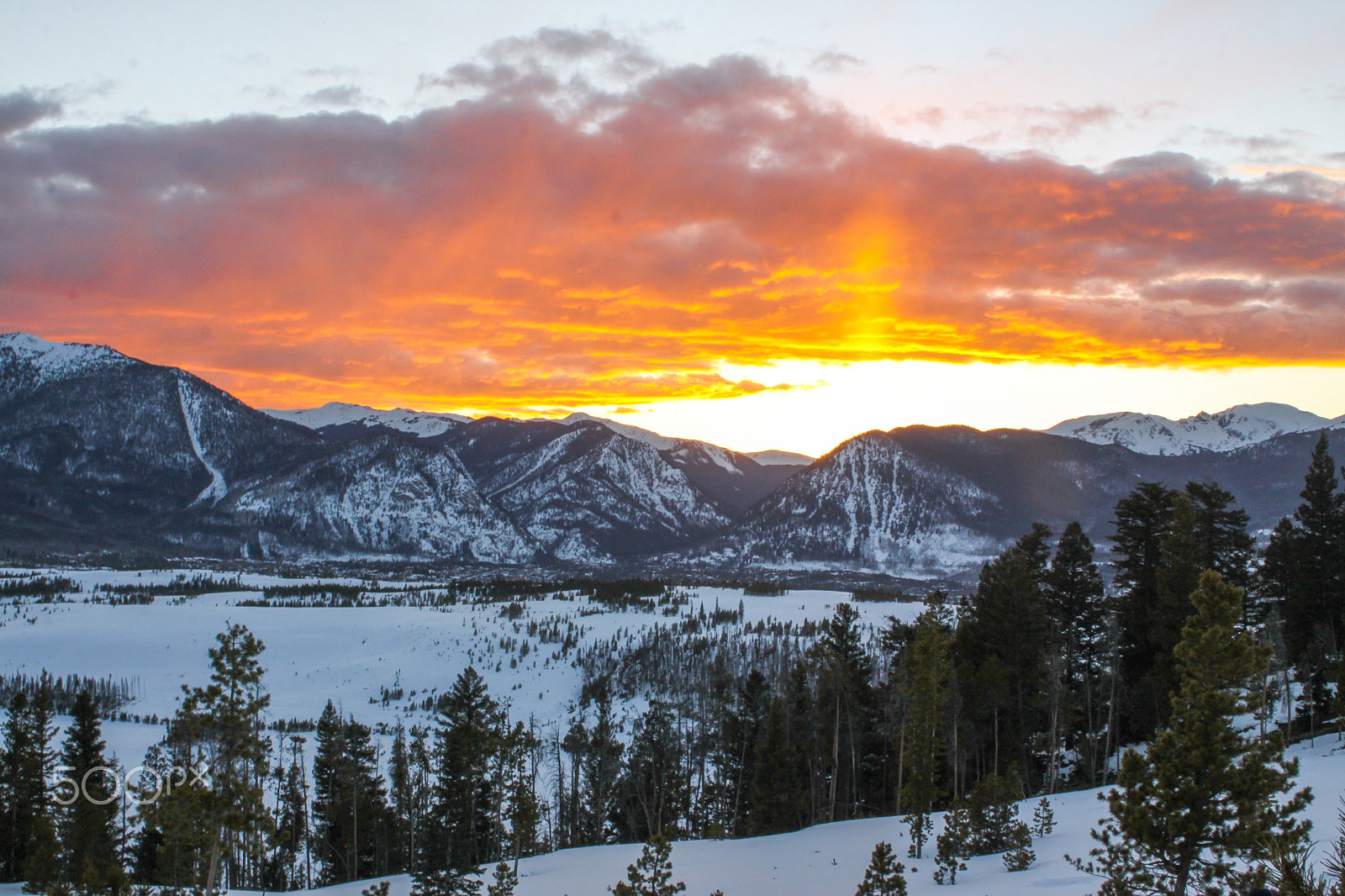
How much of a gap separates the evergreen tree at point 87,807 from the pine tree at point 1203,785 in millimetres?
48466

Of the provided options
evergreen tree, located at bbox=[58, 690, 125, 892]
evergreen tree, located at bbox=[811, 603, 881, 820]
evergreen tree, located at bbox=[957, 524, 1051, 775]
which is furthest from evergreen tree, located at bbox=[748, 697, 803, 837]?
evergreen tree, located at bbox=[58, 690, 125, 892]

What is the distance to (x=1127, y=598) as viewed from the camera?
180 feet

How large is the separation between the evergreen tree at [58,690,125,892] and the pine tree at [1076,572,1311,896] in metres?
48.5

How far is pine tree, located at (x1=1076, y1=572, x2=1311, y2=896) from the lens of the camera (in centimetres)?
1769

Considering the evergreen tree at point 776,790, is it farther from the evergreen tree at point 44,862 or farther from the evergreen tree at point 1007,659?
the evergreen tree at point 44,862

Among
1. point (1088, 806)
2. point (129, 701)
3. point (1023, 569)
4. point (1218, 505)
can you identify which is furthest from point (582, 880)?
point (129, 701)

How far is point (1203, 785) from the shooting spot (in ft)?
59.5

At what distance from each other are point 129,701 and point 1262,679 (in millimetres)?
190417

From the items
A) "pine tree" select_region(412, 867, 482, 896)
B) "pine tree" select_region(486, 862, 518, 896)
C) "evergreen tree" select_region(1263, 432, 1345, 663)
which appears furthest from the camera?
"evergreen tree" select_region(1263, 432, 1345, 663)

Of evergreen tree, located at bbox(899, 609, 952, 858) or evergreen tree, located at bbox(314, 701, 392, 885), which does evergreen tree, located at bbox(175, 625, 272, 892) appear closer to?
evergreen tree, located at bbox(899, 609, 952, 858)

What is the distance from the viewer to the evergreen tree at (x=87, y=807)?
48.3 meters

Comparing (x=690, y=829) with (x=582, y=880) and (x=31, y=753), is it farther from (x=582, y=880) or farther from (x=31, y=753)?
(x=31, y=753)

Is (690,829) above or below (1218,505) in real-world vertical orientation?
below

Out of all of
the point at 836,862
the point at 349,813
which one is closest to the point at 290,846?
the point at 349,813
